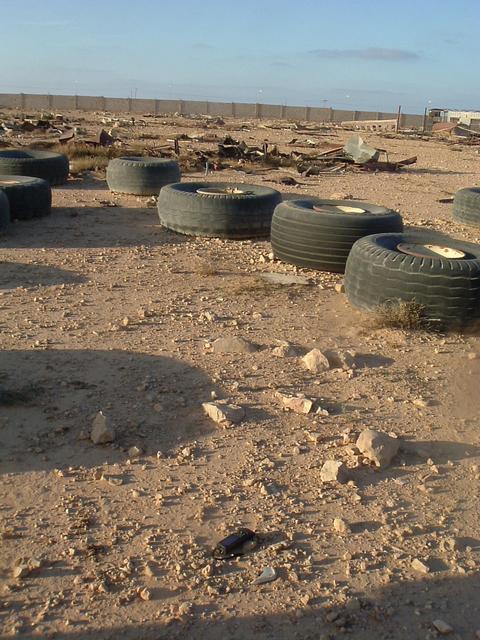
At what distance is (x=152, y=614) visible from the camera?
8.86 feet

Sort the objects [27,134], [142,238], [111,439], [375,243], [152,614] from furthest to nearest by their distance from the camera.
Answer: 1. [27,134]
2. [142,238]
3. [375,243]
4. [111,439]
5. [152,614]

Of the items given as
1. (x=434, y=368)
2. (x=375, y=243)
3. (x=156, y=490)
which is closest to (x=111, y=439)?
(x=156, y=490)

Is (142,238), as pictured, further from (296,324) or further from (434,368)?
(434,368)

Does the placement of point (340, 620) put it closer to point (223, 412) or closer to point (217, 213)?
point (223, 412)

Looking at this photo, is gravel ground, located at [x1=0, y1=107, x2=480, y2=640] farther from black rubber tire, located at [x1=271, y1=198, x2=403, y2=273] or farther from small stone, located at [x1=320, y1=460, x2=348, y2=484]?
black rubber tire, located at [x1=271, y1=198, x2=403, y2=273]

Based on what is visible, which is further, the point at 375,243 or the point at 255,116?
the point at 255,116

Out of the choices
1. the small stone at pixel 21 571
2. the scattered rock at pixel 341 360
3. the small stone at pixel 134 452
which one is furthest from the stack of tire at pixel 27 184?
the small stone at pixel 21 571

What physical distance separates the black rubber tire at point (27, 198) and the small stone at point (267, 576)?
773 cm

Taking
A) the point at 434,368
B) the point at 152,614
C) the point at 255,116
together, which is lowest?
the point at 152,614

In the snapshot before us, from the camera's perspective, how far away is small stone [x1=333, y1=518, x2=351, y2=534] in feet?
10.6

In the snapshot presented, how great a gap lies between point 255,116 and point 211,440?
71197 mm

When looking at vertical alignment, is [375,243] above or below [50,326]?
above

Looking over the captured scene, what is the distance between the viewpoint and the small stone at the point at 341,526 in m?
3.24

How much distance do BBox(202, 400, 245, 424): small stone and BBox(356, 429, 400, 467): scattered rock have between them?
2.43 ft
